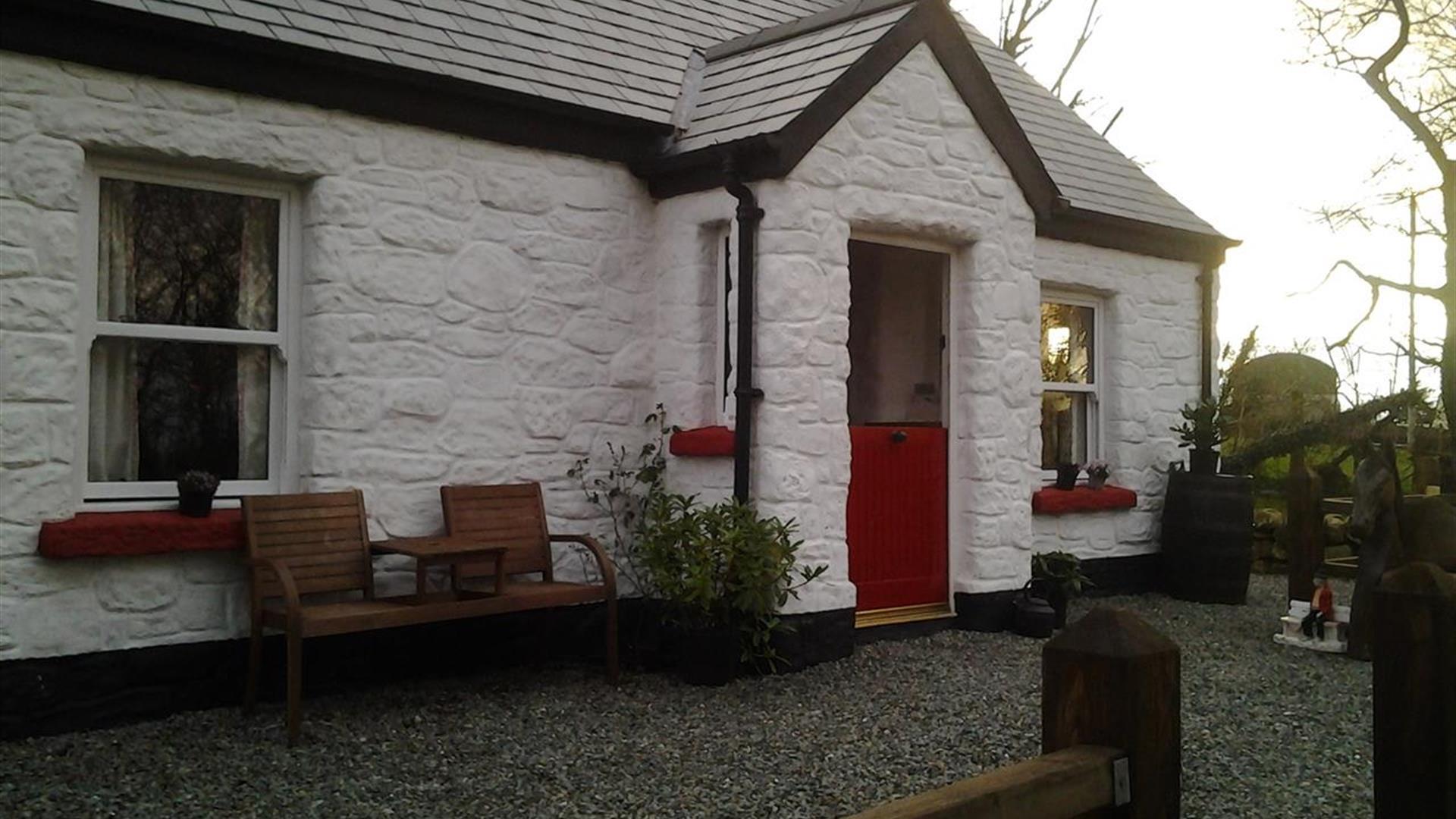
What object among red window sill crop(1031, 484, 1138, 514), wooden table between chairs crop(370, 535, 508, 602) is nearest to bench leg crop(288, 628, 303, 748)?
wooden table between chairs crop(370, 535, 508, 602)

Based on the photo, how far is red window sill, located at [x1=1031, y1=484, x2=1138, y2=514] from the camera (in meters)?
8.87

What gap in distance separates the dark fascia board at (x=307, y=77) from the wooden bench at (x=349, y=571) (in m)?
1.94

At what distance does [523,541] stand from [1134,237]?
228 inches

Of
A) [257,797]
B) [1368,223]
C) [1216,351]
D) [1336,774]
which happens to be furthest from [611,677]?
[1368,223]

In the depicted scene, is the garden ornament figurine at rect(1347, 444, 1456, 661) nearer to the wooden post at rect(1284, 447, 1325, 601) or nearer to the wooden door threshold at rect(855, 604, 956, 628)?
the wooden post at rect(1284, 447, 1325, 601)

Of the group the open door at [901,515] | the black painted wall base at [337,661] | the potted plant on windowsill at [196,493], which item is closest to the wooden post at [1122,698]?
the black painted wall base at [337,661]

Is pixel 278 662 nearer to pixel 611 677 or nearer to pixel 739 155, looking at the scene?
pixel 611 677

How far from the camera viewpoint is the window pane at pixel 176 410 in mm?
5621

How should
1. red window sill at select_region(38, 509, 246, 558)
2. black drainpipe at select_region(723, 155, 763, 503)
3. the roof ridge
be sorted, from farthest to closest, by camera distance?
the roof ridge, black drainpipe at select_region(723, 155, 763, 503), red window sill at select_region(38, 509, 246, 558)

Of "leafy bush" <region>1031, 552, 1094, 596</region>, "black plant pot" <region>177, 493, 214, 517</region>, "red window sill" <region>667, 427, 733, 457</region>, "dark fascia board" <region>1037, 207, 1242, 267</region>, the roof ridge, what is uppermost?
the roof ridge

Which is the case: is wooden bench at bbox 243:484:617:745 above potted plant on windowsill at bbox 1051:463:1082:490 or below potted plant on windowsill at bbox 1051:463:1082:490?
below

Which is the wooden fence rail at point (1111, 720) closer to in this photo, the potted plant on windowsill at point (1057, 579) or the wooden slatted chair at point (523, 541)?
the wooden slatted chair at point (523, 541)

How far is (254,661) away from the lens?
5.43m

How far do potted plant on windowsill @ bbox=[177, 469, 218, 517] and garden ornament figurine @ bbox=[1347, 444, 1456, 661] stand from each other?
6180 millimetres
